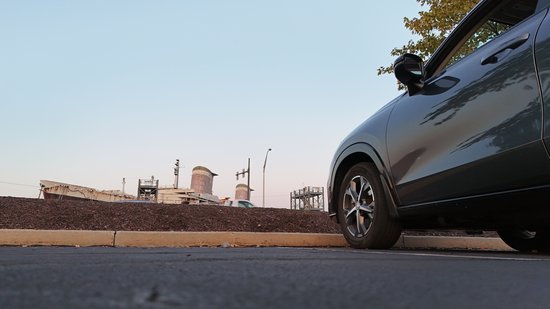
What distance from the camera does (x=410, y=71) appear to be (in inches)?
154

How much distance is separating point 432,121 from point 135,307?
3097mm

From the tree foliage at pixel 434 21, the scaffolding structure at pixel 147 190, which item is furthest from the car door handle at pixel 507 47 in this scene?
the scaffolding structure at pixel 147 190

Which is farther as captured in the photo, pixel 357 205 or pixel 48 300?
pixel 357 205

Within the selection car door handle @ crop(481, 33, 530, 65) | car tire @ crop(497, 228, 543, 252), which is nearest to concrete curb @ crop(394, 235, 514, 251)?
car tire @ crop(497, 228, 543, 252)

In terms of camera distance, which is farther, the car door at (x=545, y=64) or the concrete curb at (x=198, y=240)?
the concrete curb at (x=198, y=240)

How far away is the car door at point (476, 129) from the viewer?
2.84 metres

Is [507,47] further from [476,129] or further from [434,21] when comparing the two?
[434,21]

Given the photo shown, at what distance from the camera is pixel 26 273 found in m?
1.69

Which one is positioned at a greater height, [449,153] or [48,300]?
[449,153]

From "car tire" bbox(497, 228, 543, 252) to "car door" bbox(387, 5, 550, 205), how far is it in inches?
64.3

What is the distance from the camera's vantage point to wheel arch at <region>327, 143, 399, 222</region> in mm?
4031

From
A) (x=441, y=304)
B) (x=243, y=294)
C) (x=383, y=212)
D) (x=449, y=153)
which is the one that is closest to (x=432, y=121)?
(x=449, y=153)

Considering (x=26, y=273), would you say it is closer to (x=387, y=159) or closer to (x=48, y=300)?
(x=48, y=300)

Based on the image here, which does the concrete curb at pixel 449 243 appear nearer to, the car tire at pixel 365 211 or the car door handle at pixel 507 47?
the car tire at pixel 365 211
